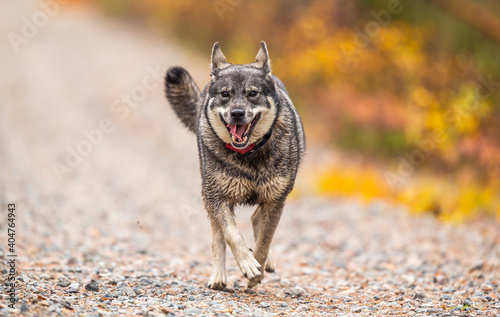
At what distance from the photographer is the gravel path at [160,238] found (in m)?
4.54

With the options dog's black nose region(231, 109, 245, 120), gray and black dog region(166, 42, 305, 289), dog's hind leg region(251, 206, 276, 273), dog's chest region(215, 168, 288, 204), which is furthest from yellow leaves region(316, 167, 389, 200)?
dog's black nose region(231, 109, 245, 120)

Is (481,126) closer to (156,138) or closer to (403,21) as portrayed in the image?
(403,21)

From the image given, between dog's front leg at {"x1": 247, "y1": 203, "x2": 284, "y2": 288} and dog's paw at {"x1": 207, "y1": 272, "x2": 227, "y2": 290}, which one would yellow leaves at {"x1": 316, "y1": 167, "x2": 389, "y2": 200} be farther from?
dog's paw at {"x1": 207, "y1": 272, "x2": 227, "y2": 290}

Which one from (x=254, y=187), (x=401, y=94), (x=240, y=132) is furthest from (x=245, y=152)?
(x=401, y=94)

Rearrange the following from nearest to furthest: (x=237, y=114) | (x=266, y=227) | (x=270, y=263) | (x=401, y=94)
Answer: (x=237, y=114)
(x=266, y=227)
(x=270, y=263)
(x=401, y=94)

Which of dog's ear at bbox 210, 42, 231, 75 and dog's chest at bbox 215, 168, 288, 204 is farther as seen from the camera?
dog's ear at bbox 210, 42, 231, 75

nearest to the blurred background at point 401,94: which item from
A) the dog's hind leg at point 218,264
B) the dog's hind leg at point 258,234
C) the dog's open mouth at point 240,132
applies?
the dog's hind leg at point 258,234

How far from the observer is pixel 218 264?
16.8 feet

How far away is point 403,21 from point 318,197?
4.18 metres

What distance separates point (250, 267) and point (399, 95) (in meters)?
7.82

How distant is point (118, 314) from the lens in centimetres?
385

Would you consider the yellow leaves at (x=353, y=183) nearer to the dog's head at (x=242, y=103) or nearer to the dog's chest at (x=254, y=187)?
the dog's chest at (x=254, y=187)

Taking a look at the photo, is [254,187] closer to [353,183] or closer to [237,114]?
[237,114]

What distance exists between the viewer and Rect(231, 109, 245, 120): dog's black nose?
4.49 metres
